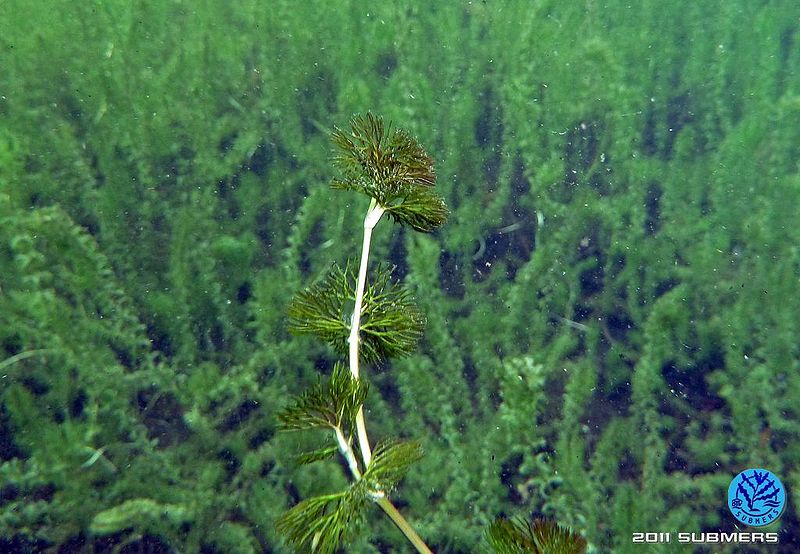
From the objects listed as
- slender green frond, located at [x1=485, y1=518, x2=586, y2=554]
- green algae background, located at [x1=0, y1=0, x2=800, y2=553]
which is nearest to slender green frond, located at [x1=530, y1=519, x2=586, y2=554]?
slender green frond, located at [x1=485, y1=518, x2=586, y2=554]

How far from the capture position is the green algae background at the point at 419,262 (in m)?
2.73

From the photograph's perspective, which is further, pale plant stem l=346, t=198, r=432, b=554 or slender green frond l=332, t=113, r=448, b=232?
slender green frond l=332, t=113, r=448, b=232

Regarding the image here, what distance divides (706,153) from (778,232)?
1.98ft

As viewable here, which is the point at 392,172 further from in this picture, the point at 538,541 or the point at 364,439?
the point at 538,541

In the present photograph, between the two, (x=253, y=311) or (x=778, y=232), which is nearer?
(x=253, y=311)

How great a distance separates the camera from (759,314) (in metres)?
3.06

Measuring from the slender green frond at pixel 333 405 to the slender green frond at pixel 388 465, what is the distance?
96mm

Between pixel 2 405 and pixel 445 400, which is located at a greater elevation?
pixel 2 405

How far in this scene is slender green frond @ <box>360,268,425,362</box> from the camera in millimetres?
1341

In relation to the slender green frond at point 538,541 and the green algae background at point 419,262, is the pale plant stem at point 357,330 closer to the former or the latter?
the slender green frond at point 538,541

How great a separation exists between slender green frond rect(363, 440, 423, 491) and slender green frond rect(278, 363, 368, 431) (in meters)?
0.10

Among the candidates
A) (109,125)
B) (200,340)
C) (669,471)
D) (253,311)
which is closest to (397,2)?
(109,125)

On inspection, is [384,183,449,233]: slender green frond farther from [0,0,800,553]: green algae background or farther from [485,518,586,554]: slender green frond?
[0,0,800,553]: green algae background

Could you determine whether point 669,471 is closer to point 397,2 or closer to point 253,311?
point 253,311
